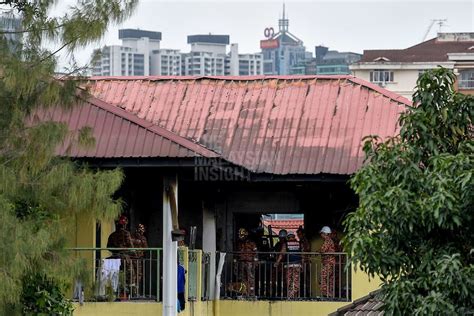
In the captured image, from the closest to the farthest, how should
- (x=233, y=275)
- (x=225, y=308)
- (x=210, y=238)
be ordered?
(x=225, y=308), (x=233, y=275), (x=210, y=238)

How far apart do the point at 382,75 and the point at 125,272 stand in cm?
6994

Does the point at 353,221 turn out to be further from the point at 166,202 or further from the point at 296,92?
the point at 296,92

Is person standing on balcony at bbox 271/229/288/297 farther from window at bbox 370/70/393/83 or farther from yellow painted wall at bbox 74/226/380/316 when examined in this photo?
window at bbox 370/70/393/83

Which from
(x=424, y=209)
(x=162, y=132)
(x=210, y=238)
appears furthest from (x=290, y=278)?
(x=424, y=209)

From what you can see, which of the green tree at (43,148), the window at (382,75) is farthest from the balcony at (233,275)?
the window at (382,75)

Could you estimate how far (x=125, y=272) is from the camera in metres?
25.0

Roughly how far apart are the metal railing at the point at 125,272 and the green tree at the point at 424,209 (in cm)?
810

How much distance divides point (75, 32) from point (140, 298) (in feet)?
21.8

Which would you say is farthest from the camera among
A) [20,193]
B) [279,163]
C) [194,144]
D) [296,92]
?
[296,92]

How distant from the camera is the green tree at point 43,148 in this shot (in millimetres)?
18875

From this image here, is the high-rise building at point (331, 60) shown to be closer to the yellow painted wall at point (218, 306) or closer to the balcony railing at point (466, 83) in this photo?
the balcony railing at point (466, 83)

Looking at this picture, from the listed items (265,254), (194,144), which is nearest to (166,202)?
(194,144)

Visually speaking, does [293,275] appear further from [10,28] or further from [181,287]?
[10,28]

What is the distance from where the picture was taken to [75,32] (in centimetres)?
1952
